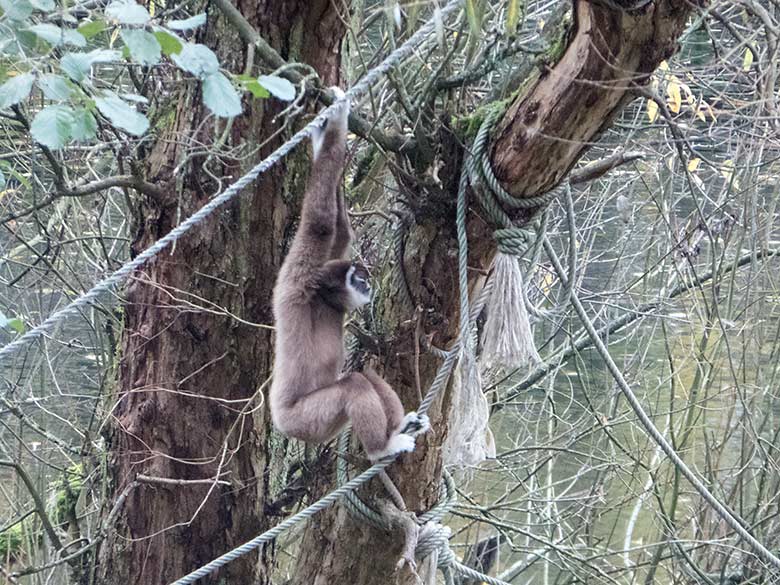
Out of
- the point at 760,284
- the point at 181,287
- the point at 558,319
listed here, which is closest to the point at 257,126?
the point at 181,287

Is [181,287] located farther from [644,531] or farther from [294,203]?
[644,531]

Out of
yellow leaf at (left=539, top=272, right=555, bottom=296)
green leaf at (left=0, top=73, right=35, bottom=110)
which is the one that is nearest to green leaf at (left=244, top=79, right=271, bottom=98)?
green leaf at (left=0, top=73, right=35, bottom=110)

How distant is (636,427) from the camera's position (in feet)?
23.0

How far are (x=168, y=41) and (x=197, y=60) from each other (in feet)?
0.28

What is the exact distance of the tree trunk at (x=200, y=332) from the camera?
3908mm

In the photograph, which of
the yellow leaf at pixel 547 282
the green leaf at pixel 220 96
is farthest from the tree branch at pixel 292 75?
the yellow leaf at pixel 547 282

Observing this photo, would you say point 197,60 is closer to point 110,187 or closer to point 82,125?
point 82,125

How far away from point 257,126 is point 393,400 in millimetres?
1428

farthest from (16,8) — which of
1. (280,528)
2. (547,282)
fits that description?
(547,282)

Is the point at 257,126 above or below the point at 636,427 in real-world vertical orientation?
above

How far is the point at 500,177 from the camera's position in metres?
3.29

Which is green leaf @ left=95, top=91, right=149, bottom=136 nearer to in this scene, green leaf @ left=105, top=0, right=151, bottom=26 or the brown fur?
green leaf @ left=105, top=0, right=151, bottom=26

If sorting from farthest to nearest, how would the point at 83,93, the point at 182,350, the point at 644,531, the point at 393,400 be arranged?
the point at 644,531 → the point at 182,350 → the point at 393,400 → the point at 83,93

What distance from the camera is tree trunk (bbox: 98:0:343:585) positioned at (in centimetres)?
391
